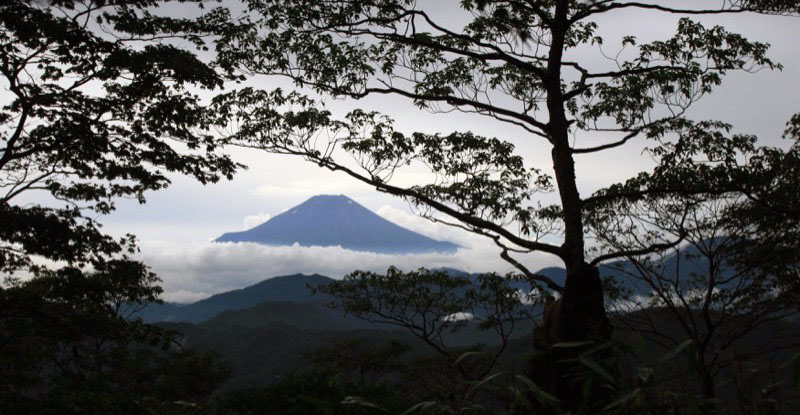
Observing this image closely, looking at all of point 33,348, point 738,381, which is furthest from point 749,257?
point 33,348

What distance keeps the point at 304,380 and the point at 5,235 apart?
7.44 meters

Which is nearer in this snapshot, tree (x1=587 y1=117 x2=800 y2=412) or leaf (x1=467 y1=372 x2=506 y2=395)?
leaf (x1=467 y1=372 x2=506 y2=395)

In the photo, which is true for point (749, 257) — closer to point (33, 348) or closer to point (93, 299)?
point (93, 299)

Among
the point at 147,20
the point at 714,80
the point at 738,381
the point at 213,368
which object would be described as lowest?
the point at 213,368

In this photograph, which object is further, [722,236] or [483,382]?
[722,236]

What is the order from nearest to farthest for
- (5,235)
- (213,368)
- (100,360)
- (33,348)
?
(5,235) → (33,348) → (100,360) → (213,368)

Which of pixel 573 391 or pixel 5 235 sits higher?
pixel 5 235

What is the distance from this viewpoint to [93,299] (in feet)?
43.3

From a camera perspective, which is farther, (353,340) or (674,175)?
(353,340)

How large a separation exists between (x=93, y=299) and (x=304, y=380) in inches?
211

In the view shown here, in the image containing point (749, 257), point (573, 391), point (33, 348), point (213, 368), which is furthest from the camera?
point (213, 368)

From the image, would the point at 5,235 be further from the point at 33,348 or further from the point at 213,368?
the point at 213,368

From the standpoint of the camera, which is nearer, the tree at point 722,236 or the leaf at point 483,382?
the leaf at point 483,382

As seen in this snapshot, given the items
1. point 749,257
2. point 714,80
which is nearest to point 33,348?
point 714,80
